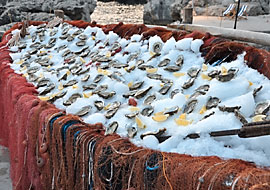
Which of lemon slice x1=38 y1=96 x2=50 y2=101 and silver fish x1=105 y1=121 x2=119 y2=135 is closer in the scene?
silver fish x1=105 y1=121 x2=119 y2=135

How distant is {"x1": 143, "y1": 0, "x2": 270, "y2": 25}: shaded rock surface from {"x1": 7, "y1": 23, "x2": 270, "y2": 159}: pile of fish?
1109cm

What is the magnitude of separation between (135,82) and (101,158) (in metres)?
Answer: 0.86

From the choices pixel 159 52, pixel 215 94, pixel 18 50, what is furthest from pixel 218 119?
pixel 18 50

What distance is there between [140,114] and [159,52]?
2.59 ft

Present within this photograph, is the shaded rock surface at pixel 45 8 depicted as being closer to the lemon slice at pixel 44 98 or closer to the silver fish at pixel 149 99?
the lemon slice at pixel 44 98

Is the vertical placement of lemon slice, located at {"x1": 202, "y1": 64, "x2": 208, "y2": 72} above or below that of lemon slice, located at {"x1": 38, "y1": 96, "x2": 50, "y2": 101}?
above

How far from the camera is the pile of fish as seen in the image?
1.74 m

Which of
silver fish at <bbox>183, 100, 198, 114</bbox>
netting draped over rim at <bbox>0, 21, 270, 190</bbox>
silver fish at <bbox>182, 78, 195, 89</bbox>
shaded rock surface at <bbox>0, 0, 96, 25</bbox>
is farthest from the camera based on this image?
shaded rock surface at <bbox>0, 0, 96, 25</bbox>

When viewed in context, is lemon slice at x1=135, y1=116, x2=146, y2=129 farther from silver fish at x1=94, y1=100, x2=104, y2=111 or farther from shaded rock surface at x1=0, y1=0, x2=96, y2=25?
shaded rock surface at x1=0, y1=0, x2=96, y2=25

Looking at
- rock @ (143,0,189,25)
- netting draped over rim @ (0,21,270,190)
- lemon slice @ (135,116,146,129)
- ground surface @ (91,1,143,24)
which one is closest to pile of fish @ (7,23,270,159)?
lemon slice @ (135,116,146,129)

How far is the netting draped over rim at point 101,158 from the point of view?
3.96 ft

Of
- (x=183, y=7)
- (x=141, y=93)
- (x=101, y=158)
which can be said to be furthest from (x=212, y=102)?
(x=183, y=7)

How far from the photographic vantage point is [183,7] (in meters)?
14.2

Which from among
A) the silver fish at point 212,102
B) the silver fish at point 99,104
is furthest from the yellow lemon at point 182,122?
the silver fish at point 99,104
